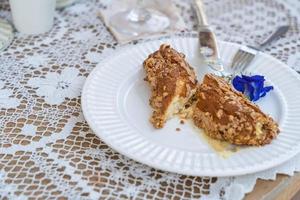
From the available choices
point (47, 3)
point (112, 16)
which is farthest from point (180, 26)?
point (47, 3)

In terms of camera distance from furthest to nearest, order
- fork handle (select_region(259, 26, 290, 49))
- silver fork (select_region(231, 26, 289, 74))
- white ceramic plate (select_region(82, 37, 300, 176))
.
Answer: fork handle (select_region(259, 26, 290, 49)) → silver fork (select_region(231, 26, 289, 74)) → white ceramic plate (select_region(82, 37, 300, 176))

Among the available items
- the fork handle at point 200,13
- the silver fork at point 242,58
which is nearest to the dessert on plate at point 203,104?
the silver fork at point 242,58

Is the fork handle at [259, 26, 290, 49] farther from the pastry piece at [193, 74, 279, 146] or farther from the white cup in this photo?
the white cup

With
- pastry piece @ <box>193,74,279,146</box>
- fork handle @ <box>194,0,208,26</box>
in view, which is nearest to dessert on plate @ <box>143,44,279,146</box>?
pastry piece @ <box>193,74,279,146</box>

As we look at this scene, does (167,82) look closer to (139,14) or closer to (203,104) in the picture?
(203,104)

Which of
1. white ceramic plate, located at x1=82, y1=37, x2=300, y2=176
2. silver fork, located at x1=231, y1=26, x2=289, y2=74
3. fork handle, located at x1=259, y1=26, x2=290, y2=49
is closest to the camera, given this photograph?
white ceramic plate, located at x1=82, y1=37, x2=300, y2=176

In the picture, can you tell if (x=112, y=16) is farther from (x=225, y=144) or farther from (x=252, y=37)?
(x=225, y=144)

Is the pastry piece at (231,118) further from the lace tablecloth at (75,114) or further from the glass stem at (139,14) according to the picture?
the glass stem at (139,14)
